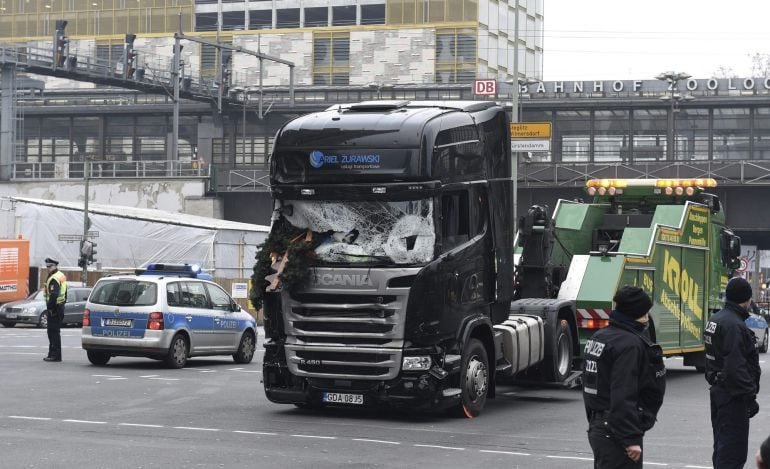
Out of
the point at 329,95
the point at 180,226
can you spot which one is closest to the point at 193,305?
the point at 180,226

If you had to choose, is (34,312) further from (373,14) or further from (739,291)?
(373,14)

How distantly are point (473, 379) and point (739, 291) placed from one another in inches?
235

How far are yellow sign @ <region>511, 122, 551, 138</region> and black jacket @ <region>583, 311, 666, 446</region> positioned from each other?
82.4ft

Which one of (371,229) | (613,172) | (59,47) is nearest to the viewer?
(371,229)

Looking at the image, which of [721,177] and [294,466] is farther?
[721,177]

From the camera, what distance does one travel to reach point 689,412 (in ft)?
55.6

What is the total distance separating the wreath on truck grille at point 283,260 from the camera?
14.9m

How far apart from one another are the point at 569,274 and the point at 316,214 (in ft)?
18.8

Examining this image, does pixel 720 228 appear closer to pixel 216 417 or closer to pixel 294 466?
pixel 216 417

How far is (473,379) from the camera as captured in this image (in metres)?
15.6

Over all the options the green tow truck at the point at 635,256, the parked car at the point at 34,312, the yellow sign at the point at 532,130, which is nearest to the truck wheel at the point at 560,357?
the green tow truck at the point at 635,256

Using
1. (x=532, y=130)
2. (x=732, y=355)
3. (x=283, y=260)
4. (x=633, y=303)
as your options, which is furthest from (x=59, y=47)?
(x=633, y=303)

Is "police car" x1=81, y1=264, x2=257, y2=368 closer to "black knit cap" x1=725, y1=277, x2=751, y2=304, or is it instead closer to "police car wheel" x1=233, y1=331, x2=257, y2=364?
"police car wheel" x1=233, y1=331, x2=257, y2=364

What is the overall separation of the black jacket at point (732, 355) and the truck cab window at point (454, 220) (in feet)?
17.1
